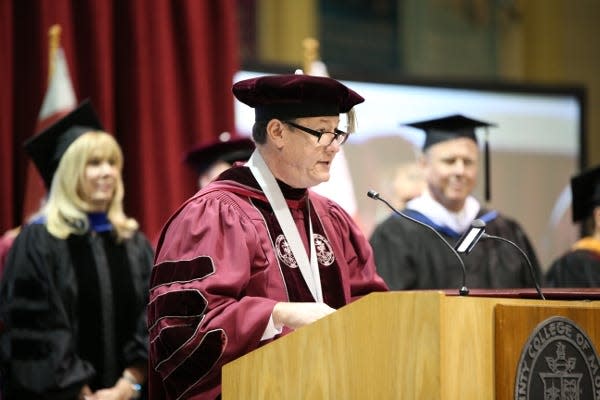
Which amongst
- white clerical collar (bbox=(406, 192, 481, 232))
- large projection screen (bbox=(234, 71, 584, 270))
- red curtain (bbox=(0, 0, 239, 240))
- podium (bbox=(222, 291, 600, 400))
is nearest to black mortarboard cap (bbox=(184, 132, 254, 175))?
red curtain (bbox=(0, 0, 239, 240))

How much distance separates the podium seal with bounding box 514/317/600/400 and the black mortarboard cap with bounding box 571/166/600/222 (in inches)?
126

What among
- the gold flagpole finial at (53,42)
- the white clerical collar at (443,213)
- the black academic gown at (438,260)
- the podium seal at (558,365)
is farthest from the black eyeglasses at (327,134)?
the gold flagpole finial at (53,42)

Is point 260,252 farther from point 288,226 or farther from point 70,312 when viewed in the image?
point 70,312

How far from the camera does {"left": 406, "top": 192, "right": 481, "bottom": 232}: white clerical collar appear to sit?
18.5ft

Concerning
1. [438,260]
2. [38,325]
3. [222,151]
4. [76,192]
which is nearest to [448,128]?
[438,260]

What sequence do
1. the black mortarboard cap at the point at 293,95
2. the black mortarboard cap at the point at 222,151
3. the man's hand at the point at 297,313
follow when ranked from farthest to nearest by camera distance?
the black mortarboard cap at the point at 222,151, the black mortarboard cap at the point at 293,95, the man's hand at the point at 297,313

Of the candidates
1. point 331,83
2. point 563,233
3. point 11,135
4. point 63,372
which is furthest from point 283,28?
point 331,83

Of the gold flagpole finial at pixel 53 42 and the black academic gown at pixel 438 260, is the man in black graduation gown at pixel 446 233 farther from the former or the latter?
the gold flagpole finial at pixel 53 42

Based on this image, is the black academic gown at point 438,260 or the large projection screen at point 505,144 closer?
the black academic gown at point 438,260

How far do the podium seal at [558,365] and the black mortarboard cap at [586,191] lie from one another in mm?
→ 3191

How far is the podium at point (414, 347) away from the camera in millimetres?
2598

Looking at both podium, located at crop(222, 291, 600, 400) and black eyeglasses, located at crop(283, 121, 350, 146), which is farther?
black eyeglasses, located at crop(283, 121, 350, 146)

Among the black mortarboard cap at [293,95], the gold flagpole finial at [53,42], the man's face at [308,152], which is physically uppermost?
the gold flagpole finial at [53,42]

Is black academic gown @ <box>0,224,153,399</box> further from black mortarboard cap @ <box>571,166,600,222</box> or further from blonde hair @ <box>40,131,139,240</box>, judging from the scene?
black mortarboard cap @ <box>571,166,600,222</box>
